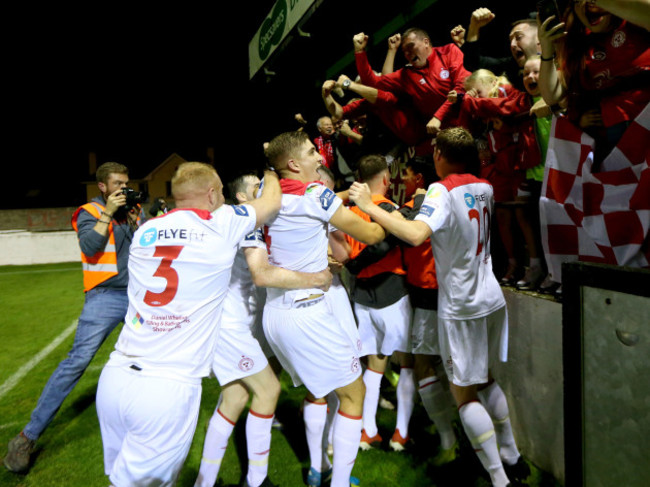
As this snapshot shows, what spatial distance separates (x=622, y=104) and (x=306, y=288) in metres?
1.77

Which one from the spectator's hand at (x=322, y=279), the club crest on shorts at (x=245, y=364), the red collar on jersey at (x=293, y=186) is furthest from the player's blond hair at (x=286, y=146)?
the club crest on shorts at (x=245, y=364)

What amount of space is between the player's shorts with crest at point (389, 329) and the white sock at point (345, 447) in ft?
2.57

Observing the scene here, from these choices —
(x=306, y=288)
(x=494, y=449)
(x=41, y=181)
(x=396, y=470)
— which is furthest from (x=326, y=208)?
(x=41, y=181)

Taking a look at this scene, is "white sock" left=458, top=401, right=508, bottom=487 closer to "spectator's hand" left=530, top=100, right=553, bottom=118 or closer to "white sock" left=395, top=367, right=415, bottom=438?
"white sock" left=395, top=367, right=415, bottom=438

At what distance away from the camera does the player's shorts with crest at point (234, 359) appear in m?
2.40

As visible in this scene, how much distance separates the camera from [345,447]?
7.47ft

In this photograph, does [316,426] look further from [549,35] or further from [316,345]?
[549,35]

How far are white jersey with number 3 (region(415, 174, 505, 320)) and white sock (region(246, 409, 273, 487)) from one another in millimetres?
1247

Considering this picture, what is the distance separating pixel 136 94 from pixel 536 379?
22669mm

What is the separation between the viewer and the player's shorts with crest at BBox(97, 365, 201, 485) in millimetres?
1735

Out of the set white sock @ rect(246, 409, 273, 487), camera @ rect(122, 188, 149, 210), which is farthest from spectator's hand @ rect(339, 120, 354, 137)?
white sock @ rect(246, 409, 273, 487)

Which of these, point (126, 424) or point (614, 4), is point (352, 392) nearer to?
point (126, 424)

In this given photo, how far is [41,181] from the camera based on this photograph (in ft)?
70.3

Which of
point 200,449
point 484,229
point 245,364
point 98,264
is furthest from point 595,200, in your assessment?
point 98,264
